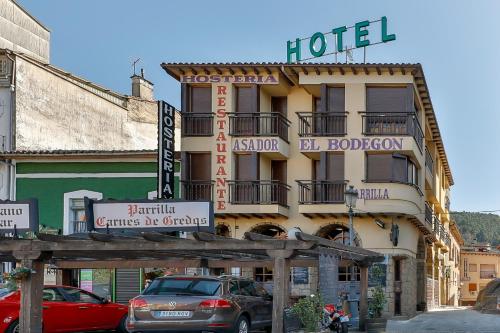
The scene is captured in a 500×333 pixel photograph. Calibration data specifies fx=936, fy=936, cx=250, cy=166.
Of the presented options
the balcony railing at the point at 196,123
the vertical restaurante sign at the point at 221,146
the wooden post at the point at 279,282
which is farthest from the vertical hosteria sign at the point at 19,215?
the balcony railing at the point at 196,123

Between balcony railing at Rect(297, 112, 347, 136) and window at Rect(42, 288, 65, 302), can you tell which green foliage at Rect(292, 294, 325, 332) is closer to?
window at Rect(42, 288, 65, 302)

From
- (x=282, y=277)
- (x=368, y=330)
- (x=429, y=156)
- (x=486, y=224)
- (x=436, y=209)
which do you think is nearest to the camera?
(x=282, y=277)

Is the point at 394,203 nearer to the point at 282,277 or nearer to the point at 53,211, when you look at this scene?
the point at 53,211

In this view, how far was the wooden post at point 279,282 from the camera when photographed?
17859 millimetres

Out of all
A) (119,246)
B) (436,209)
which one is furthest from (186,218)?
(436,209)

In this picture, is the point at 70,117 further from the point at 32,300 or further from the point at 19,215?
the point at 32,300

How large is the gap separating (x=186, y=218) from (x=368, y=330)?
292 inches

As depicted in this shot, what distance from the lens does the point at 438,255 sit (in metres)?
55.1

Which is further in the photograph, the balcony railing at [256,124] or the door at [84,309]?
the balcony railing at [256,124]

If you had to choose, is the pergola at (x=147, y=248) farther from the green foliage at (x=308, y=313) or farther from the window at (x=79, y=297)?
the window at (x=79, y=297)

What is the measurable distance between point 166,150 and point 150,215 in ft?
51.0

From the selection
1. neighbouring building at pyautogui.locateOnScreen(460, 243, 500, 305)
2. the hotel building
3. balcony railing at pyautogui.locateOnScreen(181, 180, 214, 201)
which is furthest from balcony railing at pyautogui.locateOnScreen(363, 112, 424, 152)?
neighbouring building at pyautogui.locateOnScreen(460, 243, 500, 305)

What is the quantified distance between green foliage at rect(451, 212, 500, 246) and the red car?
368 feet

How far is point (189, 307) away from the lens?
18.8 metres
